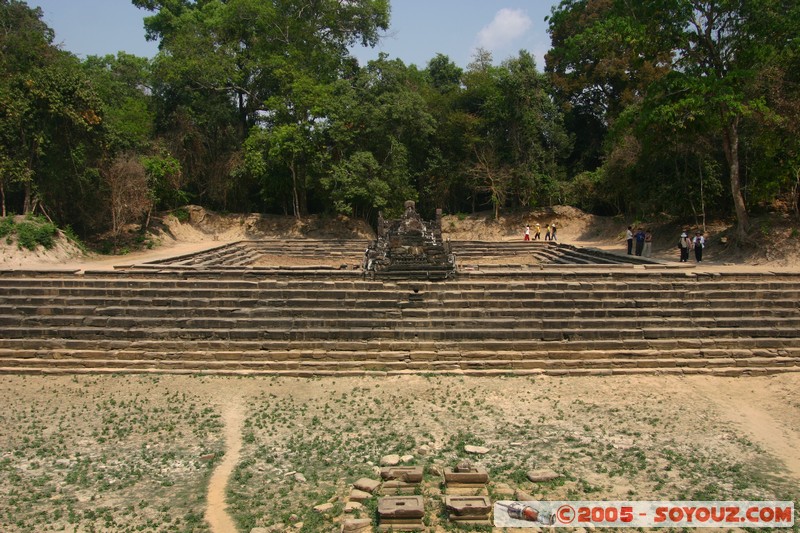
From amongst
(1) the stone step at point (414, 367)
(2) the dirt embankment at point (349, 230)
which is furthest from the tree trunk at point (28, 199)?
(1) the stone step at point (414, 367)

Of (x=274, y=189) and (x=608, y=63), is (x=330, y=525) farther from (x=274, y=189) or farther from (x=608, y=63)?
(x=608, y=63)

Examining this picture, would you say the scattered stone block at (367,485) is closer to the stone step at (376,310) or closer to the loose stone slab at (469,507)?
the loose stone slab at (469,507)

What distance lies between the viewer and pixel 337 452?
7.14 meters

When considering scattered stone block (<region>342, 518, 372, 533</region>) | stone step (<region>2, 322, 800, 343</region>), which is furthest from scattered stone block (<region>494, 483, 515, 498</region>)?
stone step (<region>2, 322, 800, 343</region>)

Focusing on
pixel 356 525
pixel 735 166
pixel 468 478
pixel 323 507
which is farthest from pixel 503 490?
pixel 735 166

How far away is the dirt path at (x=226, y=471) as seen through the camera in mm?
5598

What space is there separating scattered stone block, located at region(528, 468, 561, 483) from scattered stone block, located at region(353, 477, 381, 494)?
1661 millimetres

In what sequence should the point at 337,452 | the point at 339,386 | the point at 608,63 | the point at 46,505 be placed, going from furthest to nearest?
1. the point at 608,63
2. the point at 339,386
3. the point at 337,452
4. the point at 46,505

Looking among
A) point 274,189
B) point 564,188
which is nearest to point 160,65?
point 274,189

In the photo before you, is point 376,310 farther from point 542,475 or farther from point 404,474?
point 542,475

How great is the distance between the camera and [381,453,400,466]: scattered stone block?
6738 mm

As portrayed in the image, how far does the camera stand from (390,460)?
267 inches

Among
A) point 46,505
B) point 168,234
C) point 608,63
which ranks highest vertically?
point 608,63

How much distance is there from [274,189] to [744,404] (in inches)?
1070
